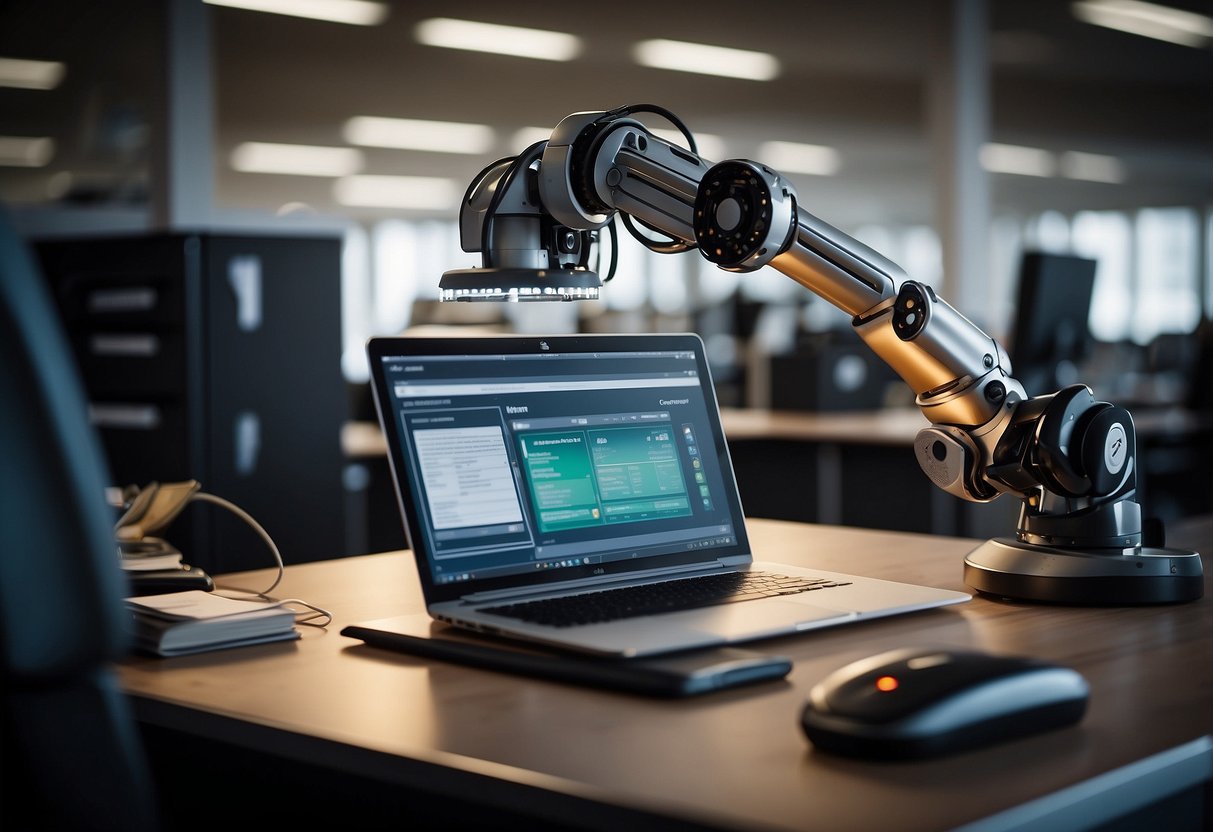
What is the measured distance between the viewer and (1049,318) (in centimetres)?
332

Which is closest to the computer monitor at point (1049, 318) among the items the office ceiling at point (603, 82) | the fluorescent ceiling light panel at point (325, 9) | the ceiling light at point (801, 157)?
the office ceiling at point (603, 82)

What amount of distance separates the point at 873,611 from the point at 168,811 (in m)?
0.62

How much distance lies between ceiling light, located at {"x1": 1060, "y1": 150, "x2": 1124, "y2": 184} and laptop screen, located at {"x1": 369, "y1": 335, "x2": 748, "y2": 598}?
1255cm

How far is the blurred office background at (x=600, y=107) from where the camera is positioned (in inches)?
113

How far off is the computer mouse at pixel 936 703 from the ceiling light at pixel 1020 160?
463 inches

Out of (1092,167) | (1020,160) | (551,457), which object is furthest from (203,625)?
(1092,167)

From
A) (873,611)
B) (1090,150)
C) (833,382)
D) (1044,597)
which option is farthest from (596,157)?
(1090,150)

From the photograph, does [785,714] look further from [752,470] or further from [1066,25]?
[1066,25]

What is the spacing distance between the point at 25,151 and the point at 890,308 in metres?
12.2

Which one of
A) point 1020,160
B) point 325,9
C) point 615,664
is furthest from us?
point 1020,160

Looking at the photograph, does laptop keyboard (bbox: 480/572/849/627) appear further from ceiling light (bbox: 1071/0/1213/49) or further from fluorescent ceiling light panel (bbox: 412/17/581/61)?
ceiling light (bbox: 1071/0/1213/49)

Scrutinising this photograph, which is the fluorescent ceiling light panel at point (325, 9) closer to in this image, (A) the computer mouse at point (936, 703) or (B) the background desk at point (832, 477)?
(B) the background desk at point (832, 477)

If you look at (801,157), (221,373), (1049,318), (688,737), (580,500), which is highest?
(801,157)

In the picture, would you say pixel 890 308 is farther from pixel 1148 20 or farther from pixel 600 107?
pixel 600 107
